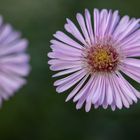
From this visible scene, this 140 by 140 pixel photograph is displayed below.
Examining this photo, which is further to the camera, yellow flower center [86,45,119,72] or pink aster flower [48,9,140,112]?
yellow flower center [86,45,119,72]

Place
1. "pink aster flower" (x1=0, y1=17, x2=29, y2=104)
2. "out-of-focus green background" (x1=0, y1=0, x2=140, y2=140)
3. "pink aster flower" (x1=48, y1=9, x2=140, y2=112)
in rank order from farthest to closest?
"out-of-focus green background" (x1=0, y1=0, x2=140, y2=140) < "pink aster flower" (x1=0, y1=17, x2=29, y2=104) < "pink aster flower" (x1=48, y1=9, x2=140, y2=112)

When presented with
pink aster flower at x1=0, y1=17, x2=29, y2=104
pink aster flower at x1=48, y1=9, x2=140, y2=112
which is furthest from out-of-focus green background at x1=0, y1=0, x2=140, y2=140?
pink aster flower at x1=48, y1=9, x2=140, y2=112

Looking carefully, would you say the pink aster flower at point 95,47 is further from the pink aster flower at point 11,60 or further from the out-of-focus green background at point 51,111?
the out-of-focus green background at point 51,111

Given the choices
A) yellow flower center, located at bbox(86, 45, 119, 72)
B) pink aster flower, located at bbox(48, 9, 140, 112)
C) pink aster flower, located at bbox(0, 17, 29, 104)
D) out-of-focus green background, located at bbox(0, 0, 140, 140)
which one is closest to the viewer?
pink aster flower, located at bbox(48, 9, 140, 112)

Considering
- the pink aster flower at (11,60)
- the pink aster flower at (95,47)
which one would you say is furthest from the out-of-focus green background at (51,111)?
the pink aster flower at (95,47)

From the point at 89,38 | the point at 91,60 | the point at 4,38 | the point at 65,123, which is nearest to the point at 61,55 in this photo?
the point at 89,38

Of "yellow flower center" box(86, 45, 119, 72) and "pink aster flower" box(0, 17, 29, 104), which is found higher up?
"pink aster flower" box(0, 17, 29, 104)

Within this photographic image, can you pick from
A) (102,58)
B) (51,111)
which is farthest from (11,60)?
(51,111)

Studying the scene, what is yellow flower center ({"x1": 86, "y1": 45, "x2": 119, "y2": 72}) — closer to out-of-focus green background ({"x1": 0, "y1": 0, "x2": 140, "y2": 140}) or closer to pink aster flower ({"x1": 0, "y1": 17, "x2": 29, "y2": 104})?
pink aster flower ({"x1": 0, "y1": 17, "x2": 29, "y2": 104})
